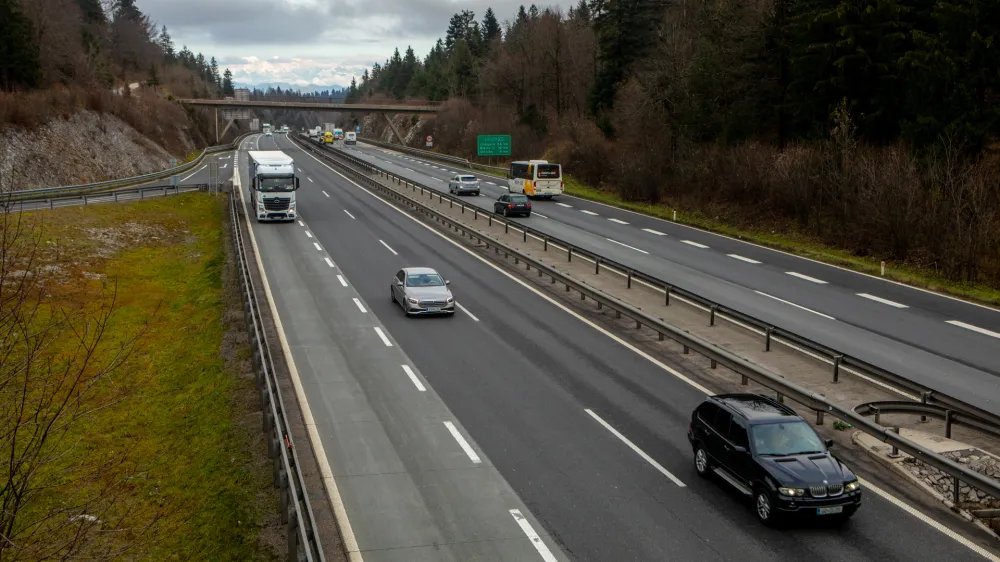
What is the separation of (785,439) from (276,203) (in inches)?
1551

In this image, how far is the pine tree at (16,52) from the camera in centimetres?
7506

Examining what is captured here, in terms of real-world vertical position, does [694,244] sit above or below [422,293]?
below

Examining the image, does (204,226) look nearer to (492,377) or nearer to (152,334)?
(152,334)

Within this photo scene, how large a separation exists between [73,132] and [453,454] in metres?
71.8

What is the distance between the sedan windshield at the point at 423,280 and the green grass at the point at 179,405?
6411 millimetres

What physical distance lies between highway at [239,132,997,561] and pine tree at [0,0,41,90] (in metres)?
61.9

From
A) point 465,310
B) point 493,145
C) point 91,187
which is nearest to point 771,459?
point 465,310

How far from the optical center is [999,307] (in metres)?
28.7

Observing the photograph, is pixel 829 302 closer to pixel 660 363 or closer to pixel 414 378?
pixel 660 363

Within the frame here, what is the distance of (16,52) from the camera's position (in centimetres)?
7656

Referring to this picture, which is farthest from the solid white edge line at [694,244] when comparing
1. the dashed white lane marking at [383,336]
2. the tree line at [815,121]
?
the dashed white lane marking at [383,336]

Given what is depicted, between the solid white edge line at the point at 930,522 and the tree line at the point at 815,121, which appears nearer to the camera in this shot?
the solid white edge line at the point at 930,522

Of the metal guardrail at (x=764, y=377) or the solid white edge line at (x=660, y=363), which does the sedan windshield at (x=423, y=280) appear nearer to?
the solid white edge line at (x=660, y=363)

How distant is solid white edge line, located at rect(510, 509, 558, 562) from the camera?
12221 millimetres
